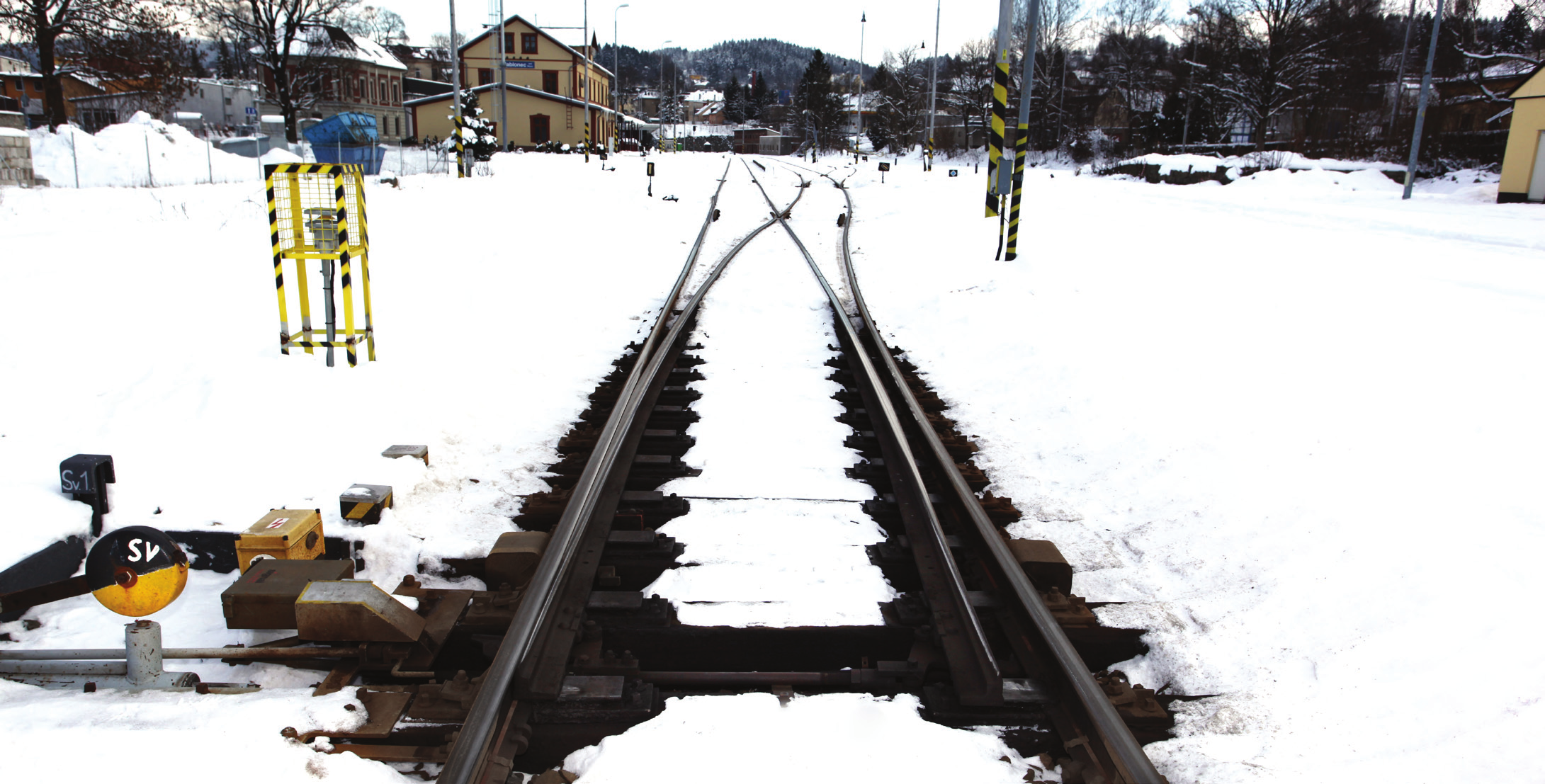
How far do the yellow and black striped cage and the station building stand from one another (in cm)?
5620

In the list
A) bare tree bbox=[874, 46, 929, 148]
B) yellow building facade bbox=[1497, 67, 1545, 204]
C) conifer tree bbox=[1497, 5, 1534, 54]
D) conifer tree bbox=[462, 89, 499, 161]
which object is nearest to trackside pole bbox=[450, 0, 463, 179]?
conifer tree bbox=[462, 89, 499, 161]

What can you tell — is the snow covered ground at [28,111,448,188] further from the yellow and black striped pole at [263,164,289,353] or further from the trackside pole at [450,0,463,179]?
the yellow and black striped pole at [263,164,289,353]

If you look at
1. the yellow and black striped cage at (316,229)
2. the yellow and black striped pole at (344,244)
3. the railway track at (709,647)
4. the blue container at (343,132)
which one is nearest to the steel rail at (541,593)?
the railway track at (709,647)

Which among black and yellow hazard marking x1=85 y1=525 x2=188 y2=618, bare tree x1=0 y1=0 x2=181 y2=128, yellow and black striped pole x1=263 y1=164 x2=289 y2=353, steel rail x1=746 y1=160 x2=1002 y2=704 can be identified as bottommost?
steel rail x1=746 y1=160 x2=1002 y2=704

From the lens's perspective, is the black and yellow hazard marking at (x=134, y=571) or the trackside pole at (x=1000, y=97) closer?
the black and yellow hazard marking at (x=134, y=571)

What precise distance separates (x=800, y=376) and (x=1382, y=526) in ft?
14.0

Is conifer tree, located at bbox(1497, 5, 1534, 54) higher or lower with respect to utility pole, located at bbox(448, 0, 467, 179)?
higher

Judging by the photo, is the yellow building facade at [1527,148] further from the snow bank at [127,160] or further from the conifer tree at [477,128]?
the snow bank at [127,160]

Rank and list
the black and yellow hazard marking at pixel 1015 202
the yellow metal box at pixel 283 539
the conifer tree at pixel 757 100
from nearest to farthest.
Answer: the yellow metal box at pixel 283 539, the black and yellow hazard marking at pixel 1015 202, the conifer tree at pixel 757 100

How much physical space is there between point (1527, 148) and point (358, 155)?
3306 centimetres

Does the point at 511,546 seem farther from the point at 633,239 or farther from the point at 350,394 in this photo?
the point at 633,239

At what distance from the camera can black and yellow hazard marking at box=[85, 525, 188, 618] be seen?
9.68ft

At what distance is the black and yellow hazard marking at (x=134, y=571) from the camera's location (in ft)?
9.68

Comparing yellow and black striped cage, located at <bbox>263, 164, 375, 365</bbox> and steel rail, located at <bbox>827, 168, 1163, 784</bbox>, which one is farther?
yellow and black striped cage, located at <bbox>263, 164, 375, 365</bbox>
